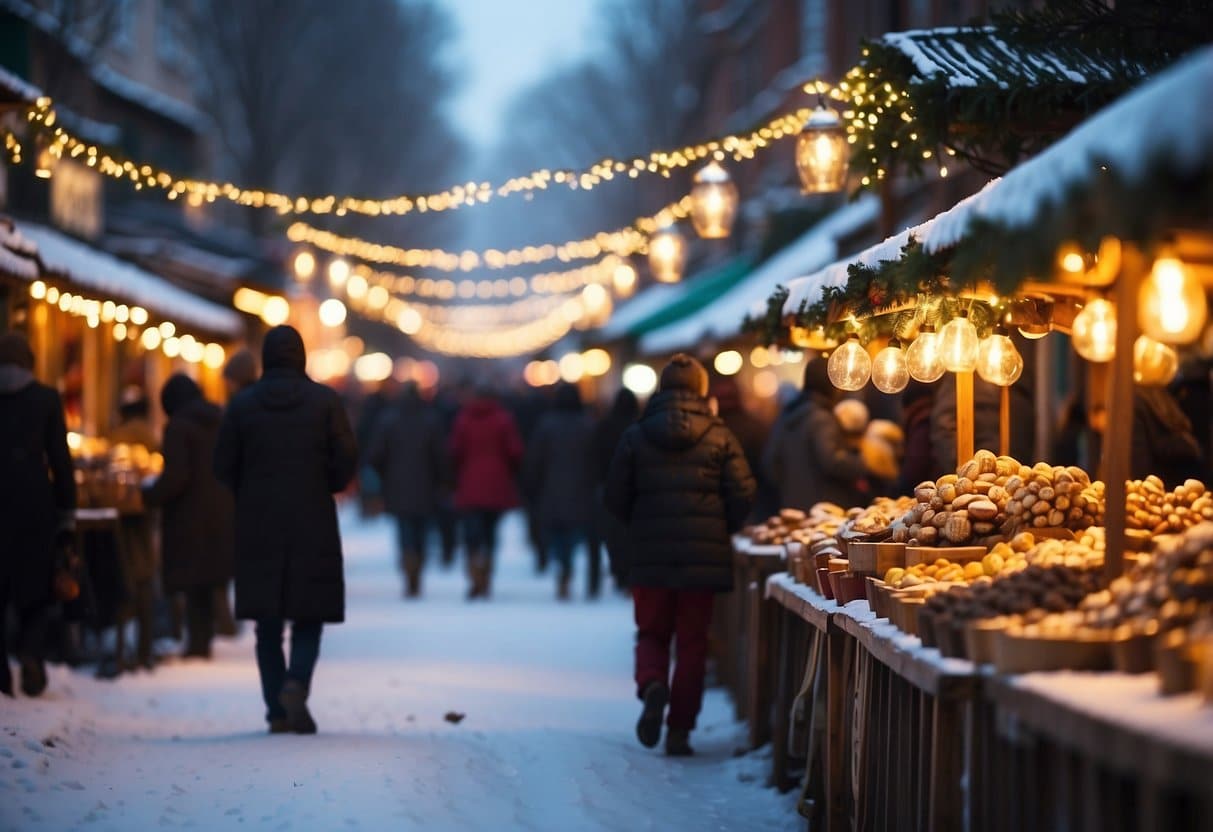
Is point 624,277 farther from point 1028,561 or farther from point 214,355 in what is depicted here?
point 1028,561

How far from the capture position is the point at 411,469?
20.0 metres

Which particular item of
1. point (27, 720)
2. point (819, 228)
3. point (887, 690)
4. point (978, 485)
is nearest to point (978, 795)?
point (887, 690)

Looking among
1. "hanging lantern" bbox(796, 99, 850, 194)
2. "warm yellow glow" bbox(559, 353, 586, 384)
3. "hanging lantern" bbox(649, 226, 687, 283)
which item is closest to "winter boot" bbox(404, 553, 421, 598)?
"hanging lantern" bbox(649, 226, 687, 283)

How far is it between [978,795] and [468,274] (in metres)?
139

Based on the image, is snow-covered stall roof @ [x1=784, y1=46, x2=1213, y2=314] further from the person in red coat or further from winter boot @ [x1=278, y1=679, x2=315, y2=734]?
the person in red coat

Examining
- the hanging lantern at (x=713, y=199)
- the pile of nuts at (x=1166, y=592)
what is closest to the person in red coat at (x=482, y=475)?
the hanging lantern at (x=713, y=199)

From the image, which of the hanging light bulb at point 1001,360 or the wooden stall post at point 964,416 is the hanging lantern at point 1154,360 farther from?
the hanging light bulb at point 1001,360

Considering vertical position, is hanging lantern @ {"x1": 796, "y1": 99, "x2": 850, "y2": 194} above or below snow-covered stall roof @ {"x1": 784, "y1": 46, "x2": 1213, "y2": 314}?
above

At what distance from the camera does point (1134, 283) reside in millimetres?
5738

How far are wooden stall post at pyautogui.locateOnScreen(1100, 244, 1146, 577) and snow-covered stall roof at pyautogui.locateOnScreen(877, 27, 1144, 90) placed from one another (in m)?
4.03

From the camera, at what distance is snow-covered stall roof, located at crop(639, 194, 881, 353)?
838 inches

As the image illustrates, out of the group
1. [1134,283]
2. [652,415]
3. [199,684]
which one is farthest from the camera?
[199,684]

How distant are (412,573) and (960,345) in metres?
11.5

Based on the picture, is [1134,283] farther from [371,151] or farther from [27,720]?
[371,151]
